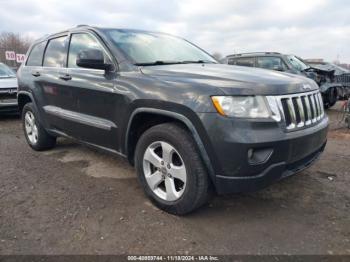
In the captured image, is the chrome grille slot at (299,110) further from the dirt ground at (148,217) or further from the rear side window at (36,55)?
the rear side window at (36,55)

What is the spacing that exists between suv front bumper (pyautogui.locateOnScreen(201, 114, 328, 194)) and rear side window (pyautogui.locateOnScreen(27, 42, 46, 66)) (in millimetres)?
3433

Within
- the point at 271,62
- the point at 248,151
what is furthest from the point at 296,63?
the point at 248,151

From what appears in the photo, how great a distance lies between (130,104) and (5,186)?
1.83m

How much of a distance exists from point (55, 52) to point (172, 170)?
2.77 meters

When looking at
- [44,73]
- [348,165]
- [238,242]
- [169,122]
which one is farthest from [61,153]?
[348,165]

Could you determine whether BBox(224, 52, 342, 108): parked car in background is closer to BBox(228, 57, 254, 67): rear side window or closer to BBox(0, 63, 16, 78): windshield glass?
BBox(228, 57, 254, 67): rear side window

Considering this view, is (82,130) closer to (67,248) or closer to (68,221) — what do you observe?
(68,221)

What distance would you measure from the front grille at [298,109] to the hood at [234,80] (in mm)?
60

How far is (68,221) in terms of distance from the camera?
3070mm

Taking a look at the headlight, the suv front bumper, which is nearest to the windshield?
the headlight

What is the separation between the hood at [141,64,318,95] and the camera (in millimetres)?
2745

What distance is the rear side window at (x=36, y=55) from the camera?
516 centimetres

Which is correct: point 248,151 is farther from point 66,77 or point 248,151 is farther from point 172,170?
point 66,77

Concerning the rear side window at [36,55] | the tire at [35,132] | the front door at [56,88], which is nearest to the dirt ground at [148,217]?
the front door at [56,88]
